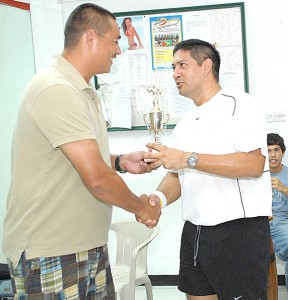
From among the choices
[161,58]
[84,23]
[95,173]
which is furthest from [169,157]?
[161,58]

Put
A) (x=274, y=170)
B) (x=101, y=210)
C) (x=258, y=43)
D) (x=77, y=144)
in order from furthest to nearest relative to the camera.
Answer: (x=258, y=43)
(x=274, y=170)
(x=101, y=210)
(x=77, y=144)

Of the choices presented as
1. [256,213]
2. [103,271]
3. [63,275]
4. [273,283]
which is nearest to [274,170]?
[273,283]

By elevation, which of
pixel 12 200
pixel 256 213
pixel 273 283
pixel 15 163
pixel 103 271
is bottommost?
pixel 273 283

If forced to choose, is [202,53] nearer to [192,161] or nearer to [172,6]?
[192,161]

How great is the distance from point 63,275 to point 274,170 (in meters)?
2.10

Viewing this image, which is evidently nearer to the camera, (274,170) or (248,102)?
(248,102)

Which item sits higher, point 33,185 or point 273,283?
point 33,185

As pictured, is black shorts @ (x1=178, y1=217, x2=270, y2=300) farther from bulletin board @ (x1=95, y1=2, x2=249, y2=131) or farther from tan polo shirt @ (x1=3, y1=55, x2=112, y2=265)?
bulletin board @ (x1=95, y1=2, x2=249, y2=131)

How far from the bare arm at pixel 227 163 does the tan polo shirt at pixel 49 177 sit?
41 cm

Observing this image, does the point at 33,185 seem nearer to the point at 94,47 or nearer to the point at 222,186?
the point at 94,47

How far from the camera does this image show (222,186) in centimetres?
212

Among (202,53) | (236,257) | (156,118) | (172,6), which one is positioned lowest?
(236,257)

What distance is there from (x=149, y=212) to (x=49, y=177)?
1.84 ft

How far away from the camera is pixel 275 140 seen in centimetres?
350
